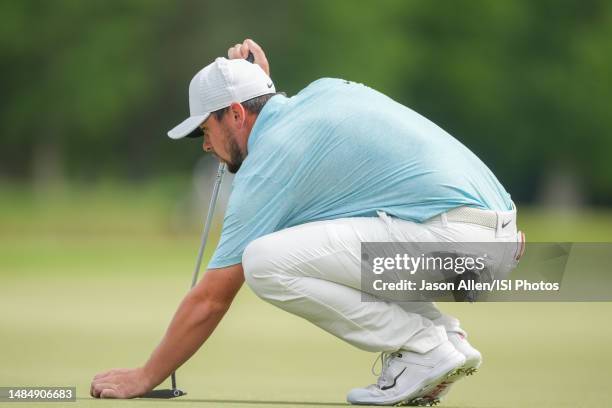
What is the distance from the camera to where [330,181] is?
16.2ft

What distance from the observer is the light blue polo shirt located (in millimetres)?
4820

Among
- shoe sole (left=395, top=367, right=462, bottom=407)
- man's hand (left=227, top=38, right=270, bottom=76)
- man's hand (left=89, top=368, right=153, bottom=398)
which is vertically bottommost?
shoe sole (left=395, top=367, right=462, bottom=407)

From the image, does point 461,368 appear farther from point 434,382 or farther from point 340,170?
point 340,170

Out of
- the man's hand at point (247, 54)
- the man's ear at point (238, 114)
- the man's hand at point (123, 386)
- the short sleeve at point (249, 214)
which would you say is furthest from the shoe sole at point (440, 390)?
the man's hand at point (247, 54)

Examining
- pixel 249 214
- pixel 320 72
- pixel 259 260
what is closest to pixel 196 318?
pixel 259 260

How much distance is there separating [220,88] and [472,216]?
1107 mm

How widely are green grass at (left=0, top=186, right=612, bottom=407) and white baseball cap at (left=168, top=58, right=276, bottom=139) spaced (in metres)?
1.12

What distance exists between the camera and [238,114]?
507 centimetres

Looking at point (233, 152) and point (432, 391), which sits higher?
point (233, 152)

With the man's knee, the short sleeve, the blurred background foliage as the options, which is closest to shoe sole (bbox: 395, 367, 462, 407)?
the man's knee

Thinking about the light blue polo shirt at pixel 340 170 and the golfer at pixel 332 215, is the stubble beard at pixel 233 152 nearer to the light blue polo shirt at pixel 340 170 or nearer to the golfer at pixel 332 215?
the golfer at pixel 332 215

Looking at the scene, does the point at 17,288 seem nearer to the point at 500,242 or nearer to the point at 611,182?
the point at 500,242

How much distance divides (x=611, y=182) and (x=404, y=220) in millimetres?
35708

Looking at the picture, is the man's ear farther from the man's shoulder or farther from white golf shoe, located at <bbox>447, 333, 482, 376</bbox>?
white golf shoe, located at <bbox>447, 333, 482, 376</bbox>
